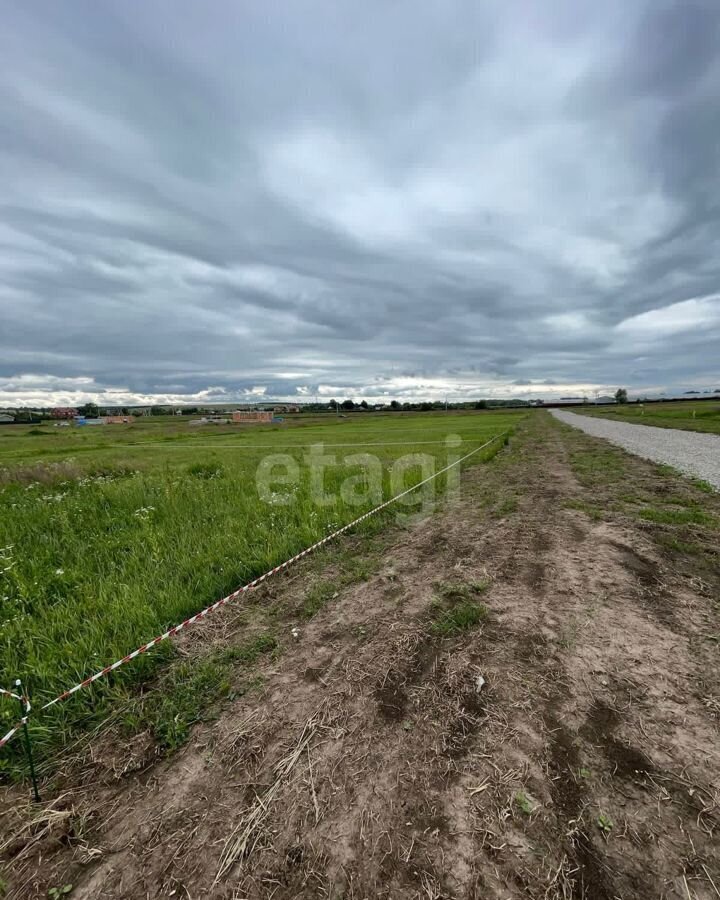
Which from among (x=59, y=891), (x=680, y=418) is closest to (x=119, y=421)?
(x=680, y=418)

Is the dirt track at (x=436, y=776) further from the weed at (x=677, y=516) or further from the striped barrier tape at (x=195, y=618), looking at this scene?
the weed at (x=677, y=516)

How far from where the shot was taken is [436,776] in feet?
7.99

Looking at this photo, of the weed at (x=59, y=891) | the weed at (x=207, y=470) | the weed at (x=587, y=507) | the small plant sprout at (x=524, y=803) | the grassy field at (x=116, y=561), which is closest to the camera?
the weed at (x=59, y=891)

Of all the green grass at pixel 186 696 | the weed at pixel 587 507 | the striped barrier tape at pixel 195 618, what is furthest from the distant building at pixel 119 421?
the green grass at pixel 186 696

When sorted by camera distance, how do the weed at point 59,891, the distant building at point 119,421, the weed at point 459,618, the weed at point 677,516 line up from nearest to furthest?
the weed at point 59,891 < the weed at point 459,618 < the weed at point 677,516 < the distant building at point 119,421

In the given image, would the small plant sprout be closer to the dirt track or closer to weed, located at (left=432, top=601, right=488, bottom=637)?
the dirt track

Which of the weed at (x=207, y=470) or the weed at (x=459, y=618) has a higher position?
the weed at (x=459, y=618)

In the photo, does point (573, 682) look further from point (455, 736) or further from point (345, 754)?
point (345, 754)

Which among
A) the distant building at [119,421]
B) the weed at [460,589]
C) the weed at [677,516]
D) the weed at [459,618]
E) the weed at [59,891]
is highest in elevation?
the weed at [677,516]

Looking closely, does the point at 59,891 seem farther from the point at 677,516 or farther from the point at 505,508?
the point at 677,516

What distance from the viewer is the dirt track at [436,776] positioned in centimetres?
196

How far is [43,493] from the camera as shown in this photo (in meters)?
10.9

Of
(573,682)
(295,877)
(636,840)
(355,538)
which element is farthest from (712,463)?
(295,877)

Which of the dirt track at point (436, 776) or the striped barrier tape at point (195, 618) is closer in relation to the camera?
the dirt track at point (436, 776)
